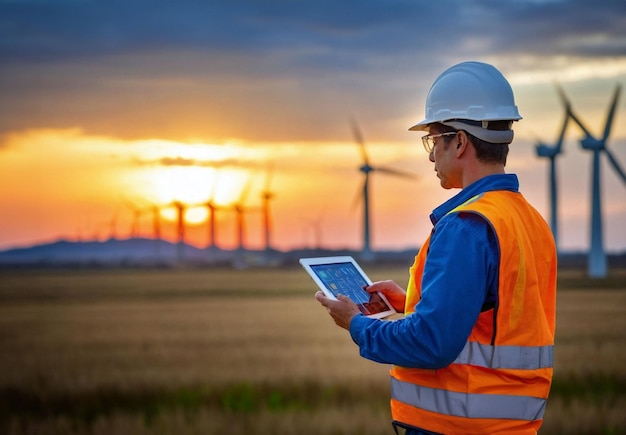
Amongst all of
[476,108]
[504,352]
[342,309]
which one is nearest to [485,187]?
[476,108]

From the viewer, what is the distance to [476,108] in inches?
171

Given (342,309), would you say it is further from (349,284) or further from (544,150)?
(544,150)

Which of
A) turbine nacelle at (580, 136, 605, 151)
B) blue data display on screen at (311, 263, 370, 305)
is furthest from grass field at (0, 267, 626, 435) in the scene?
turbine nacelle at (580, 136, 605, 151)

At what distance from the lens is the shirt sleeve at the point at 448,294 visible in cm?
390

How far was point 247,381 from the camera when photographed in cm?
2081

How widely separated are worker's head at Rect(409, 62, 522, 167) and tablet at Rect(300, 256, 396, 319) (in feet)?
2.80

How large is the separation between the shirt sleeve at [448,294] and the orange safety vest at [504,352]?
0.07 m

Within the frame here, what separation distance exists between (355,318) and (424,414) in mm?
533

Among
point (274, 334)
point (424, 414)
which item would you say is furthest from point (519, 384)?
point (274, 334)

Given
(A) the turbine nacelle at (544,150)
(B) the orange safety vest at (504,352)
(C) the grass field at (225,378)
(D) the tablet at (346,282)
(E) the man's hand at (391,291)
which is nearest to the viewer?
(B) the orange safety vest at (504,352)

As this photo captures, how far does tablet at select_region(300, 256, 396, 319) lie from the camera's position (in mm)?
4578

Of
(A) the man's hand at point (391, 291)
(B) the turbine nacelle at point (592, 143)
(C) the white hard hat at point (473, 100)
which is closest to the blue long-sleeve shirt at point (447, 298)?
(C) the white hard hat at point (473, 100)

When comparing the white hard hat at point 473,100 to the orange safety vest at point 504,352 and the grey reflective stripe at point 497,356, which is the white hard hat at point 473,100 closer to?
the orange safety vest at point 504,352

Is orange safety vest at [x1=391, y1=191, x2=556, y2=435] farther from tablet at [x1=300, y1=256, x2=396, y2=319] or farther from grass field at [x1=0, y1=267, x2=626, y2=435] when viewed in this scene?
grass field at [x1=0, y1=267, x2=626, y2=435]
